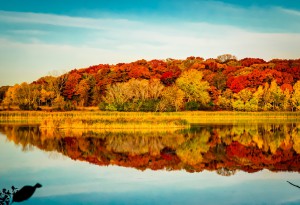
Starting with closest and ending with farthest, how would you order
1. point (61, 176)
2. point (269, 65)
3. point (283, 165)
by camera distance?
point (61, 176) → point (283, 165) → point (269, 65)

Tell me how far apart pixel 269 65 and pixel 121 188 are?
5940 centimetres

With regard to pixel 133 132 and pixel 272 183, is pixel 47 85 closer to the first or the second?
pixel 133 132

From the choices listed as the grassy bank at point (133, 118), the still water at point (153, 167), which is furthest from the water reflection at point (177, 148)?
the grassy bank at point (133, 118)

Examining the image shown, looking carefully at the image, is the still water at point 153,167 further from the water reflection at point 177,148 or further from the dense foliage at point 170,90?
the dense foliage at point 170,90

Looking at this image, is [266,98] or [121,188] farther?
[266,98]

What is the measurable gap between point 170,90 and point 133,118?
19123 millimetres

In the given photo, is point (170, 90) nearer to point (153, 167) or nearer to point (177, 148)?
point (177, 148)

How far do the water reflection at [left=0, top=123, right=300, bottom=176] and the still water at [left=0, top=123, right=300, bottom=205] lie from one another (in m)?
0.04

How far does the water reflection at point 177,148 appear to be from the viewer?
17.3 m

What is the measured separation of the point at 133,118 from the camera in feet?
107

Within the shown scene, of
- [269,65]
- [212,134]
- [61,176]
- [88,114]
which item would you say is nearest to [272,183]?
[61,176]

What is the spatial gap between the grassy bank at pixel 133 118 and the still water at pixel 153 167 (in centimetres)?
311

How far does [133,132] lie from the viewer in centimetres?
2925

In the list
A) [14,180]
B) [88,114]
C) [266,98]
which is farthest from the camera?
[266,98]
